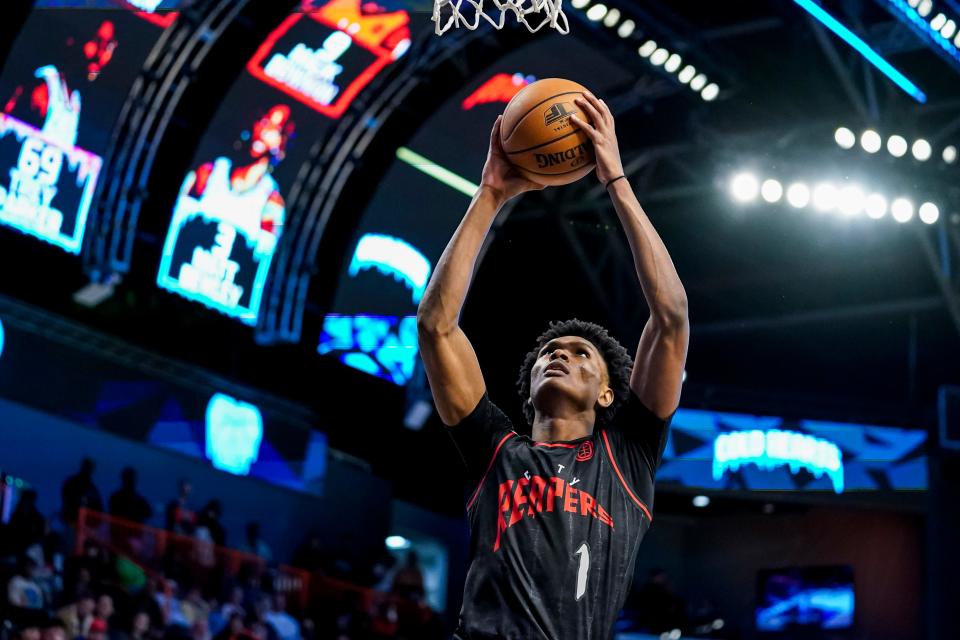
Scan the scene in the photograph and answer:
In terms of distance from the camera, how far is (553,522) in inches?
135

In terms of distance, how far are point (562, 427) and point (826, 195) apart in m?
8.30

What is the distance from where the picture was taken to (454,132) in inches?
492

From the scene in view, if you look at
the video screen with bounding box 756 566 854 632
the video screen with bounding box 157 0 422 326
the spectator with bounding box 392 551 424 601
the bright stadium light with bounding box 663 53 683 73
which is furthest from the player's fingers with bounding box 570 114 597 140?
the video screen with bounding box 756 566 854 632

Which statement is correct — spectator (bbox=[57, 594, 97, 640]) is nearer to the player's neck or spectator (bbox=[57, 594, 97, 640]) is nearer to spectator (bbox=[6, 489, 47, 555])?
spectator (bbox=[6, 489, 47, 555])

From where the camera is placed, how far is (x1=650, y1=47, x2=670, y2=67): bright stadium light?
11.0 m

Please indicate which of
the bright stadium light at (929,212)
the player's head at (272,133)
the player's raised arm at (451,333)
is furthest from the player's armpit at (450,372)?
the bright stadium light at (929,212)

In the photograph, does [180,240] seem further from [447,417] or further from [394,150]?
[447,417]

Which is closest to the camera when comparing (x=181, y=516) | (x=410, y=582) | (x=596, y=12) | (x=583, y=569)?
(x=583, y=569)

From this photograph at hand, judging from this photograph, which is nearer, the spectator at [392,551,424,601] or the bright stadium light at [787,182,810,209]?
the bright stadium light at [787,182,810,209]

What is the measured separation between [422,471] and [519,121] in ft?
38.8

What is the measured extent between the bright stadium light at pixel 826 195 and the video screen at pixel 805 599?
22.4 ft

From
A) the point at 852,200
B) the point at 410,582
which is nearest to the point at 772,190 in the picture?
the point at 852,200

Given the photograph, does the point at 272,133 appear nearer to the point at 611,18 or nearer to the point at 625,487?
the point at 611,18

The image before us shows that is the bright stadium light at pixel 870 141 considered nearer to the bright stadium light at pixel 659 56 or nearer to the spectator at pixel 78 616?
the bright stadium light at pixel 659 56
